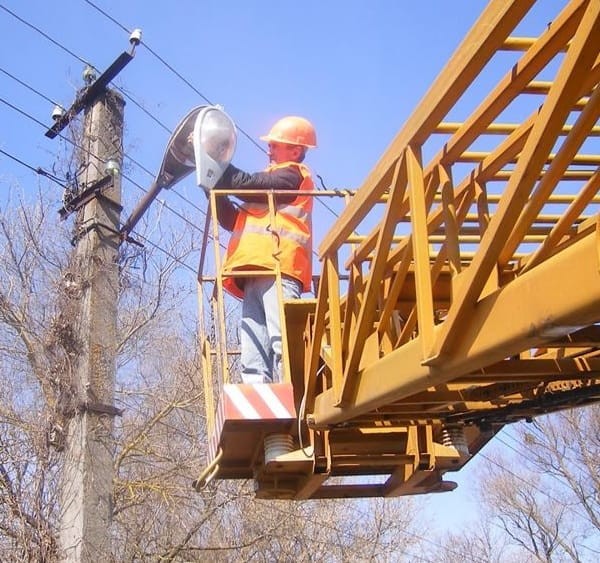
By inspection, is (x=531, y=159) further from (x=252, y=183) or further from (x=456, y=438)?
(x=252, y=183)

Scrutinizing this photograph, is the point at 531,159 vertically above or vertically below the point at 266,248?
below

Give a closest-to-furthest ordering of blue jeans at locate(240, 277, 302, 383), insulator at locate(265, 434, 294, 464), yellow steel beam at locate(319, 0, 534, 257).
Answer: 1. yellow steel beam at locate(319, 0, 534, 257)
2. insulator at locate(265, 434, 294, 464)
3. blue jeans at locate(240, 277, 302, 383)

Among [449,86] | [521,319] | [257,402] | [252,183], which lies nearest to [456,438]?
[257,402]

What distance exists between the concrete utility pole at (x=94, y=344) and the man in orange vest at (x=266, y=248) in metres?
3.33

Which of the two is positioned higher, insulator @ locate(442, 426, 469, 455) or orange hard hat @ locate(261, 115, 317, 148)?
orange hard hat @ locate(261, 115, 317, 148)

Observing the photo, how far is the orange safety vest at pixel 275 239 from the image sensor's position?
5.14m

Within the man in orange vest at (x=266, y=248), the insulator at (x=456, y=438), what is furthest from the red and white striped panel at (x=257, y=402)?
the insulator at (x=456, y=438)

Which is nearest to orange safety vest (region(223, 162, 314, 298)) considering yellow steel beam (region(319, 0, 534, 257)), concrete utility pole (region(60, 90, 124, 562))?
yellow steel beam (region(319, 0, 534, 257))

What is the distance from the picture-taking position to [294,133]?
561 centimetres

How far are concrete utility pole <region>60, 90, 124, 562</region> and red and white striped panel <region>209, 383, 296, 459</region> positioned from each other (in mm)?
3974

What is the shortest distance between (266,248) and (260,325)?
537 mm

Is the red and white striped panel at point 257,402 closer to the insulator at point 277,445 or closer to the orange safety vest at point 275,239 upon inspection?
the insulator at point 277,445

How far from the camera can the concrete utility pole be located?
7727 millimetres

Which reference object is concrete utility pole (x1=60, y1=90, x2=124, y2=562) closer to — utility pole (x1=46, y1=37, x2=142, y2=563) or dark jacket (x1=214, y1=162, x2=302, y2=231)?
utility pole (x1=46, y1=37, x2=142, y2=563)
